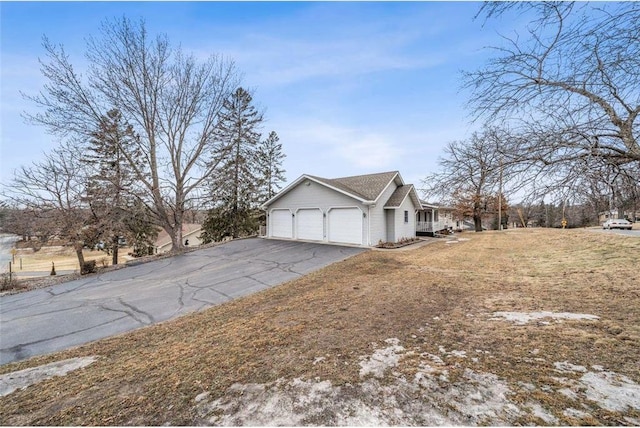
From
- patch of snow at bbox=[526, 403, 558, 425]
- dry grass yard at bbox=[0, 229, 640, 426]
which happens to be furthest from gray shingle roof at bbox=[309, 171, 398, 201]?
patch of snow at bbox=[526, 403, 558, 425]

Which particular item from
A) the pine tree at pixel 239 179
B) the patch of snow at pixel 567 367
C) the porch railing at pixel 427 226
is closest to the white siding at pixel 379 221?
the porch railing at pixel 427 226

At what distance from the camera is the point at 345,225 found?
48.1 feet

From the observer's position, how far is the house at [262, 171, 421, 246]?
14.2 metres

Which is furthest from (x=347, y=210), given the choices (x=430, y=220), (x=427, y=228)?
(x=430, y=220)

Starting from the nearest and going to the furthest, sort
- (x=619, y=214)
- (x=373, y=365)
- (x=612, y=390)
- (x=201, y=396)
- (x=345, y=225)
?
(x=612, y=390) → (x=201, y=396) → (x=373, y=365) → (x=619, y=214) → (x=345, y=225)

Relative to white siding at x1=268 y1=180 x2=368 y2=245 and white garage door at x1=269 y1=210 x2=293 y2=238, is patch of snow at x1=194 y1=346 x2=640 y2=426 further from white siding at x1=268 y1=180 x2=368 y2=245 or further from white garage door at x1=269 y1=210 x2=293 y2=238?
white garage door at x1=269 y1=210 x2=293 y2=238

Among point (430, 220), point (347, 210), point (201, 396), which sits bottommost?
point (201, 396)

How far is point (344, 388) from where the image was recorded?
239 cm

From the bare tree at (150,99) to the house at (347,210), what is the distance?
5750mm

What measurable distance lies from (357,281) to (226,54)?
1571cm

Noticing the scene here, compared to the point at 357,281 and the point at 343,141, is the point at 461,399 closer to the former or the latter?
the point at 357,281

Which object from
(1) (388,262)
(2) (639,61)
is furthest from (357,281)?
(2) (639,61)

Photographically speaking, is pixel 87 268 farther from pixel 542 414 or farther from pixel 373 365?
pixel 542 414

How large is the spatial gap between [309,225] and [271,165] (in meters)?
13.2
